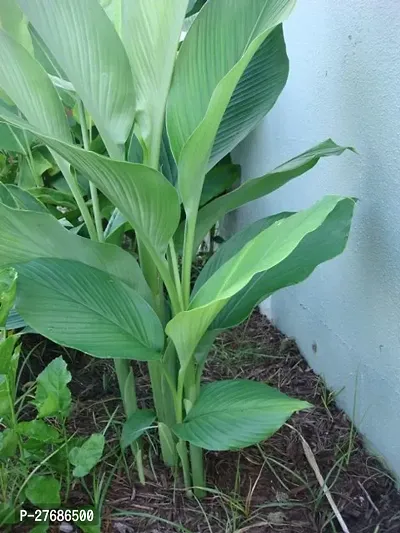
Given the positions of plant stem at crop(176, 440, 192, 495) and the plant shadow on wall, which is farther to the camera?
plant stem at crop(176, 440, 192, 495)

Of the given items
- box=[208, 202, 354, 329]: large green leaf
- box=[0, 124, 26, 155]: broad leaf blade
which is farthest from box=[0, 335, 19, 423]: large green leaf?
box=[0, 124, 26, 155]: broad leaf blade

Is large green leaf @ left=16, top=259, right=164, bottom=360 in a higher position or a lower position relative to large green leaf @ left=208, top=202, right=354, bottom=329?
lower

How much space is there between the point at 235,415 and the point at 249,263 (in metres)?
0.22

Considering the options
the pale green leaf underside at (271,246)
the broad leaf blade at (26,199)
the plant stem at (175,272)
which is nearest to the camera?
the pale green leaf underside at (271,246)

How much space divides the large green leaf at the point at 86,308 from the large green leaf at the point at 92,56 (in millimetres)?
181

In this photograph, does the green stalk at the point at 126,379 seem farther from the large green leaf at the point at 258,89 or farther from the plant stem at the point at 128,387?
the large green leaf at the point at 258,89

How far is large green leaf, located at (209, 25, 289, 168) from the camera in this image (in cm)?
85

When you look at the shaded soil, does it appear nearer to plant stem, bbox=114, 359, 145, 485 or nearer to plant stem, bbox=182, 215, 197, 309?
plant stem, bbox=114, 359, 145, 485

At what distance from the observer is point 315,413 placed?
1035mm

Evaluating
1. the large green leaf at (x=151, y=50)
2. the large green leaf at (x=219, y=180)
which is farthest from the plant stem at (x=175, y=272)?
the large green leaf at (x=219, y=180)

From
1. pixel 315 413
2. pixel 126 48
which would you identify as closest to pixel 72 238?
pixel 126 48

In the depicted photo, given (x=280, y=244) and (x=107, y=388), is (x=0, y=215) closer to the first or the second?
(x=280, y=244)

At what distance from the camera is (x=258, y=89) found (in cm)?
87

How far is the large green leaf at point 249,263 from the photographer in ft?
1.79
